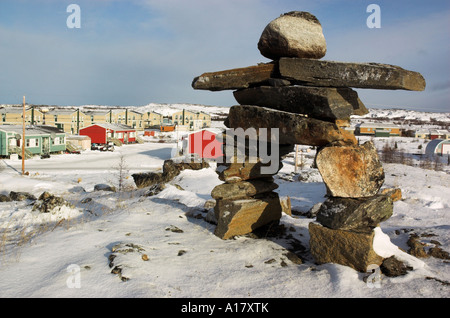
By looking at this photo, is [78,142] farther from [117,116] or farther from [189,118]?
[189,118]

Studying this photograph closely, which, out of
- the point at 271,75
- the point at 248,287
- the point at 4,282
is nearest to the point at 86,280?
the point at 4,282

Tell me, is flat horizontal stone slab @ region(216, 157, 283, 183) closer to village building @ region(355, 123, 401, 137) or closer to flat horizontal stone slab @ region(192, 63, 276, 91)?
flat horizontal stone slab @ region(192, 63, 276, 91)

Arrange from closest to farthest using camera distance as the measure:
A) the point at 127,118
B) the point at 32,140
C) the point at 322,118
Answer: the point at 322,118, the point at 32,140, the point at 127,118

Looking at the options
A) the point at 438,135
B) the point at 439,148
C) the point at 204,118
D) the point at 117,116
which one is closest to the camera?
the point at 439,148

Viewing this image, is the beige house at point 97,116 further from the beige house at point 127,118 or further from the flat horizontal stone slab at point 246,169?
the flat horizontal stone slab at point 246,169

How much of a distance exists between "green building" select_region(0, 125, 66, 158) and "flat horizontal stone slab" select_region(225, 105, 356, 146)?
35.9 m

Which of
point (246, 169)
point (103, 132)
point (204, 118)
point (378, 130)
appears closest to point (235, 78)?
point (246, 169)

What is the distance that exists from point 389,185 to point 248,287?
12.4 m

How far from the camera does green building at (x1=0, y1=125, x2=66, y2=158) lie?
33.9 metres

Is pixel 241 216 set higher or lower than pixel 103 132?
lower

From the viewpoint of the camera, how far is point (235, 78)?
21.7 ft

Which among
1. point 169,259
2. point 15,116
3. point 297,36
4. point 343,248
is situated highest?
point 15,116

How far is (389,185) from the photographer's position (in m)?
14.6

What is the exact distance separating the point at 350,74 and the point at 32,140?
39.8 meters
